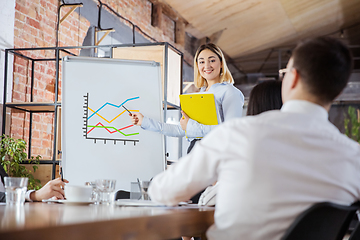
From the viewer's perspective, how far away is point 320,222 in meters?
1.00

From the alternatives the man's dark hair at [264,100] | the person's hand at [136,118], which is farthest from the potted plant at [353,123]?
the man's dark hair at [264,100]

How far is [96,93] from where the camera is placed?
253cm

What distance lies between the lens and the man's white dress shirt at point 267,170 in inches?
38.4

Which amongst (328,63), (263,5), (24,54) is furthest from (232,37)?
(328,63)

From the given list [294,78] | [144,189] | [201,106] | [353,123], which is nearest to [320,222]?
[294,78]

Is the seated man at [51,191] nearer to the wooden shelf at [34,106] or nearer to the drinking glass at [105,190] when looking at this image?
the drinking glass at [105,190]

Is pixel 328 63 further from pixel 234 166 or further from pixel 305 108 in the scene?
pixel 234 166

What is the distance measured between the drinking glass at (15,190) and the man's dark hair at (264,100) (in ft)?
2.92

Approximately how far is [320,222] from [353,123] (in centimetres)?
758

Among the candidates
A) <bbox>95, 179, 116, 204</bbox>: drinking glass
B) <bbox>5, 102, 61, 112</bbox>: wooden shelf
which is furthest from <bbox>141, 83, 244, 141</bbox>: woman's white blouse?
<bbox>5, 102, 61, 112</bbox>: wooden shelf

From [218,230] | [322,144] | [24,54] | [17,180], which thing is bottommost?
[218,230]

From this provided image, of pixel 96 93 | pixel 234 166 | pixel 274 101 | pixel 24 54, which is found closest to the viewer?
pixel 234 166

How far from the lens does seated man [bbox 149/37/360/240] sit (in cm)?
98

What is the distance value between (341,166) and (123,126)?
5.44 ft
